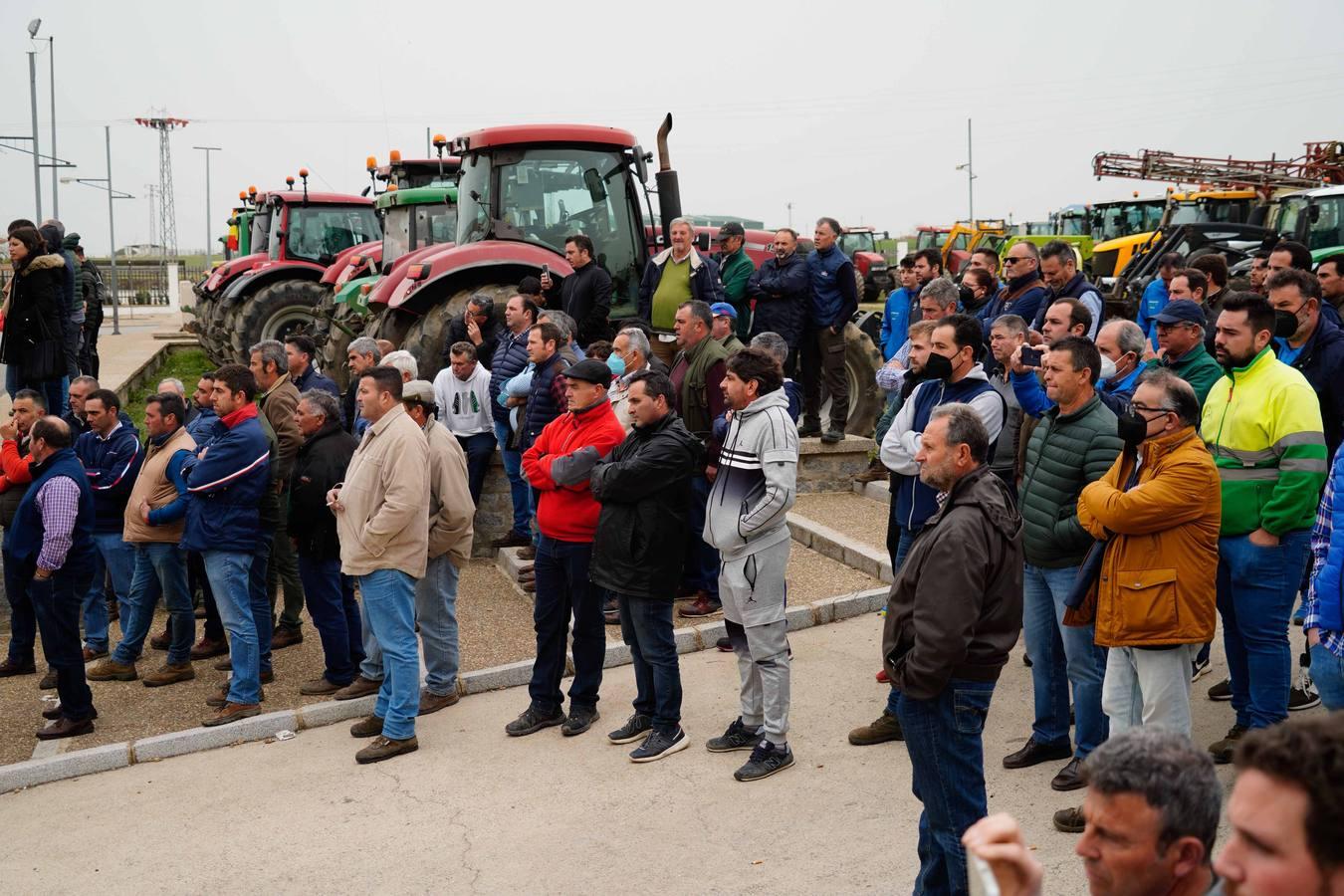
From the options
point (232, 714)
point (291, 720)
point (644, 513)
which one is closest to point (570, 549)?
point (644, 513)

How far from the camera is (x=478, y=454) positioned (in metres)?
8.95

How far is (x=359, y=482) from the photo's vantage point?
607 cm

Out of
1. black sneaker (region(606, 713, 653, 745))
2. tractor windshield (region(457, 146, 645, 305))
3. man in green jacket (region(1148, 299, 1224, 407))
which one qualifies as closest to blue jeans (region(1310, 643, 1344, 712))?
man in green jacket (region(1148, 299, 1224, 407))

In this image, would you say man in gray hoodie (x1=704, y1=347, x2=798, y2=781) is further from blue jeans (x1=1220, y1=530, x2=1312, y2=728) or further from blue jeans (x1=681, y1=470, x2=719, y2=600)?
blue jeans (x1=681, y1=470, x2=719, y2=600)

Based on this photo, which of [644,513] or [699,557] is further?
[699,557]

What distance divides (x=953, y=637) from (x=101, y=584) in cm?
613

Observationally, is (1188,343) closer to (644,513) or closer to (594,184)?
(644,513)

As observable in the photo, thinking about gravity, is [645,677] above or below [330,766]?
above

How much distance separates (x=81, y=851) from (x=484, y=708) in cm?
213

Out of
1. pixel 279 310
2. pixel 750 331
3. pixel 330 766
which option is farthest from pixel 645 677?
pixel 279 310

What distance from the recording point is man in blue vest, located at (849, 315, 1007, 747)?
5402 millimetres

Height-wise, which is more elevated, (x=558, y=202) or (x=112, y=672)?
(x=558, y=202)

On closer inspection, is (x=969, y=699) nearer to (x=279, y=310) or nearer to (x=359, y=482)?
(x=359, y=482)

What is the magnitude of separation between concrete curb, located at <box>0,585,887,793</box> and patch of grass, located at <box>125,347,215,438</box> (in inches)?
414
